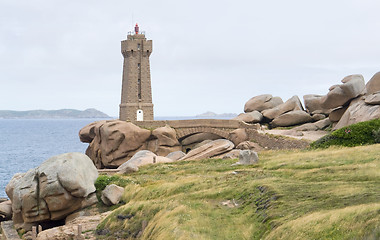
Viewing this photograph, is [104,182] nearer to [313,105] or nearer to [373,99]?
[373,99]

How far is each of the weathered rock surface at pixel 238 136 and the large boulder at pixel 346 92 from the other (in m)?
9.75

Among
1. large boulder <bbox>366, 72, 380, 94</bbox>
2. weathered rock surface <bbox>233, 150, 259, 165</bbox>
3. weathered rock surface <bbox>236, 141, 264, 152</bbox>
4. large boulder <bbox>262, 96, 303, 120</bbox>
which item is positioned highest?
large boulder <bbox>366, 72, 380, 94</bbox>

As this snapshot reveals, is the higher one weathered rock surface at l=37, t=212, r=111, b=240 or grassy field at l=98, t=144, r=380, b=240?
grassy field at l=98, t=144, r=380, b=240

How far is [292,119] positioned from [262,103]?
8936 millimetres

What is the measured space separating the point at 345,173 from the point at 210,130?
3630 cm

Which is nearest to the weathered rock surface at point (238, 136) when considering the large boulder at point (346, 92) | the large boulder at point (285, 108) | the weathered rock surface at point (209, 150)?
the weathered rock surface at point (209, 150)

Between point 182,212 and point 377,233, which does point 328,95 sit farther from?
point 377,233

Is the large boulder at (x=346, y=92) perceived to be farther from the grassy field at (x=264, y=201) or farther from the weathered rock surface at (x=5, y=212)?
the weathered rock surface at (x=5, y=212)

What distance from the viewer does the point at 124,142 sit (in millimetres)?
59500

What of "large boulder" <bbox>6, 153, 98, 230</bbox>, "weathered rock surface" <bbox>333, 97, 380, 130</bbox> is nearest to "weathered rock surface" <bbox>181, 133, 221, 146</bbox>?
"weathered rock surface" <bbox>333, 97, 380, 130</bbox>

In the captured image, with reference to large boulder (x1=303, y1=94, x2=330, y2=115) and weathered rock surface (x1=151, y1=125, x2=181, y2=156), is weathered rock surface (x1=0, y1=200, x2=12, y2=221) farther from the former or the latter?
large boulder (x1=303, y1=94, x2=330, y2=115)

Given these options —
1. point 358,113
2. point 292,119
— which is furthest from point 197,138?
point 358,113

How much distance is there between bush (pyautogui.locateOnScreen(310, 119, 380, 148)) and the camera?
38750mm

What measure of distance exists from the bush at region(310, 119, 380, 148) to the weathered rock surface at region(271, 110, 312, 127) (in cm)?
1905
